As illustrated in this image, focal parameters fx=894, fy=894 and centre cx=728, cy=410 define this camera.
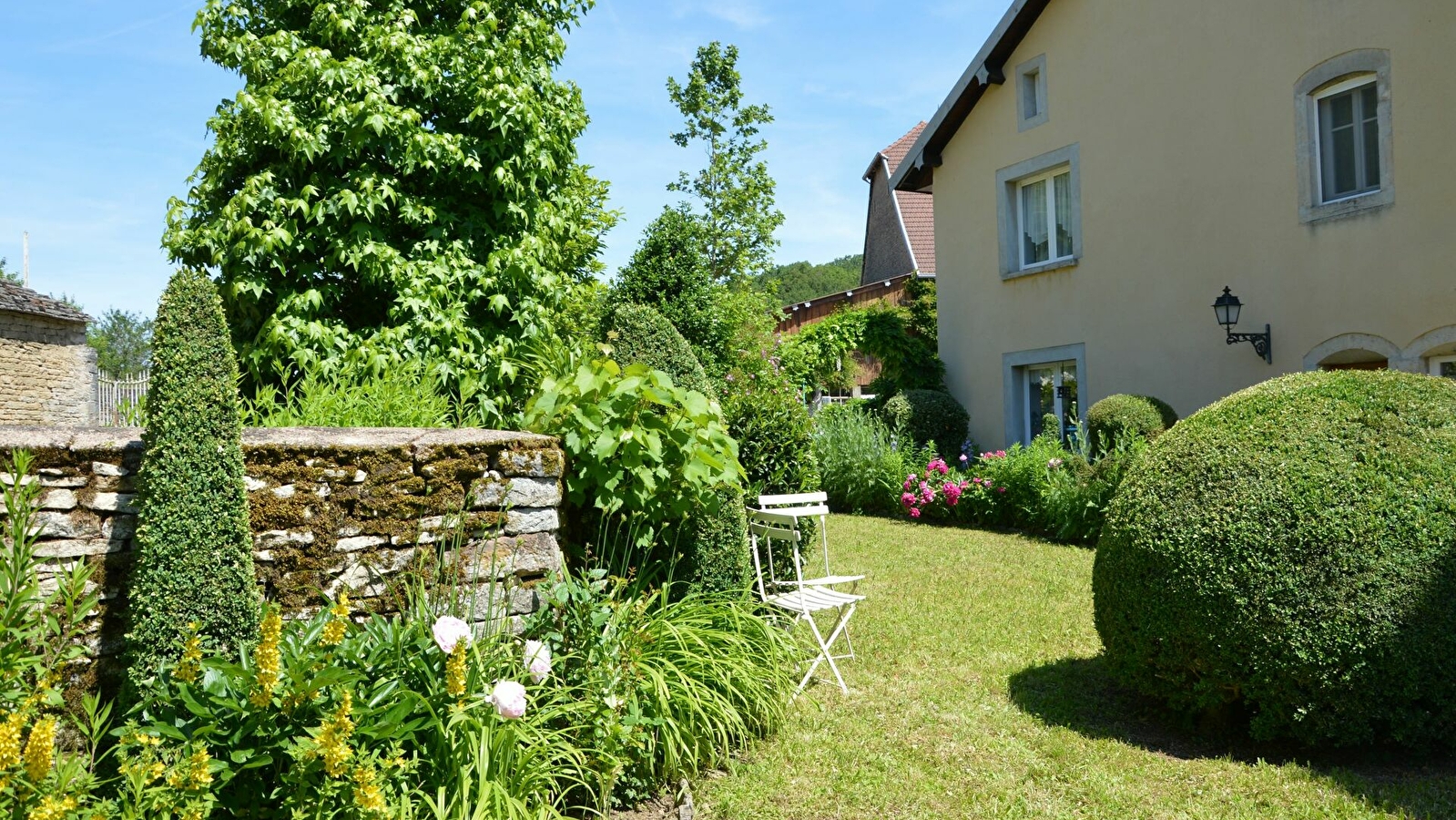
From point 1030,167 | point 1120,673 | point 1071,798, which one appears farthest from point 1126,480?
point 1030,167

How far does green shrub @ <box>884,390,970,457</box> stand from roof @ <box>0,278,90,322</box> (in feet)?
53.9

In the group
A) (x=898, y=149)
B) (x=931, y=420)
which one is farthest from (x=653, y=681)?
(x=898, y=149)

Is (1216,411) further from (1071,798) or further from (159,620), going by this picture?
(159,620)

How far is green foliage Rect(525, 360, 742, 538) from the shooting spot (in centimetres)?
438

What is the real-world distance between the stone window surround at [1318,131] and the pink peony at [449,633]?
9.85 metres

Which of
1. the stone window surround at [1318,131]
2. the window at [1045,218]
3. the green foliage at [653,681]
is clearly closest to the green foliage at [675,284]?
the green foliage at [653,681]

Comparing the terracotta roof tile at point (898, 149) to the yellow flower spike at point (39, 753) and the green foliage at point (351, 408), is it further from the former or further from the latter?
the yellow flower spike at point (39, 753)

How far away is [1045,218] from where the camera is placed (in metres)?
13.0

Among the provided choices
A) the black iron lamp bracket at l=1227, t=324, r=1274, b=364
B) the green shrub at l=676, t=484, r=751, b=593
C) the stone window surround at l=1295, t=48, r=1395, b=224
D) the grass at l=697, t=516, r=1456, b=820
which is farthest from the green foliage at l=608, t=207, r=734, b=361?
the stone window surround at l=1295, t=48, r=1395, b=224

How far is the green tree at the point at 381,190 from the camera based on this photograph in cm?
743

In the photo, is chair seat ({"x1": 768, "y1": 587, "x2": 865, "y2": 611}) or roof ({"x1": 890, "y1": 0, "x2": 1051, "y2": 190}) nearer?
chair seat ({"x1": 768, "y1": 587, "x2": 865, "y2": 611})

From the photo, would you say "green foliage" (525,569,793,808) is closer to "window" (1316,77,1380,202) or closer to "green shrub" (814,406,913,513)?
"green shrub" (814,406,913,513)

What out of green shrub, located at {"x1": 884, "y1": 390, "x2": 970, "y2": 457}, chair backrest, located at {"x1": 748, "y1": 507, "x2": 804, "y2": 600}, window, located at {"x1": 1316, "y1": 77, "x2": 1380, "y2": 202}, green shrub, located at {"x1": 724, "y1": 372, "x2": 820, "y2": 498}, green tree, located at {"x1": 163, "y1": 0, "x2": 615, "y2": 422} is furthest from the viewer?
green shrub, located at {"x1": 884, "y1": 390, "x2": 970, "y2": 457}

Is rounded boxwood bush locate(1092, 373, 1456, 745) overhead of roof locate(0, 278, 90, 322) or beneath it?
beneath
